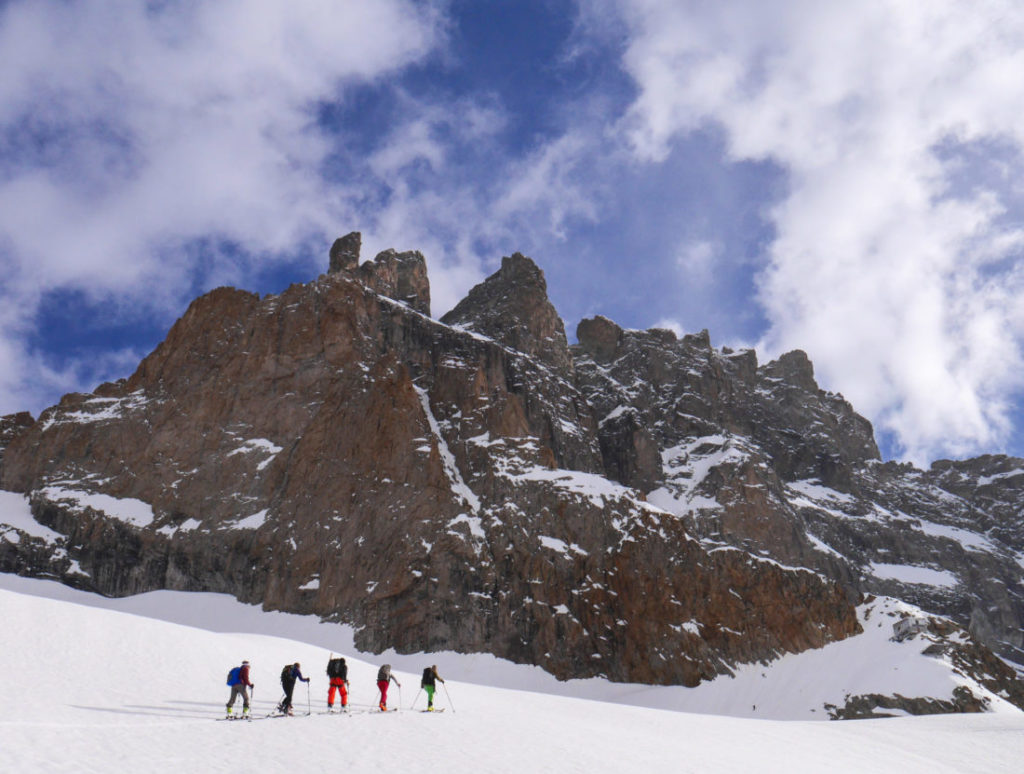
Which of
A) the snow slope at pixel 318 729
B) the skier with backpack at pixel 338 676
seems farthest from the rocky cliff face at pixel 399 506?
the skier with backpack at pixel 338 676

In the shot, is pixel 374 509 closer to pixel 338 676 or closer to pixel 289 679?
pixel 338 676

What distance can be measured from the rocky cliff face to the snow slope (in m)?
49.6

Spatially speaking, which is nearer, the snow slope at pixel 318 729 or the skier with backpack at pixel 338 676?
the snow slope at pixel 318 729

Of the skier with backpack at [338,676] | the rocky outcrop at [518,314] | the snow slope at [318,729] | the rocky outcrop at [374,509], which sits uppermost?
the rocky outcrop at [518,314]

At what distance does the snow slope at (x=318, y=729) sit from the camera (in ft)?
47.5

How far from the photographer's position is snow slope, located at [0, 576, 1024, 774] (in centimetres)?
1447

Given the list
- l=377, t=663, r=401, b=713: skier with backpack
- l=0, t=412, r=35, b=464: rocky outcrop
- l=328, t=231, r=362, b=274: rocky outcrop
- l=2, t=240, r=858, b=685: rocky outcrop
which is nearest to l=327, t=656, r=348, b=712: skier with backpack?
l=377, t=663, r=401, b=713: skier with backpack

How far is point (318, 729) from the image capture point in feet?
59.8

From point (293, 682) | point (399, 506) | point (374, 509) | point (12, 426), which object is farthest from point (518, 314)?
point (293, 682)

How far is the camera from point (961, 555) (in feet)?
536

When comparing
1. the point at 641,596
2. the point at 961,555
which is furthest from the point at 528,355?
the point at 961,555

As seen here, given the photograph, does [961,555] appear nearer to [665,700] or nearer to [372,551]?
[665,700]

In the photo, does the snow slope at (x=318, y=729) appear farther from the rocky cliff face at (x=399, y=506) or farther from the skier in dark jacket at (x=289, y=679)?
the rocky cliff face at (x=399, y=506)

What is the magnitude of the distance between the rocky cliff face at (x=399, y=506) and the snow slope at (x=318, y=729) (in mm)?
49626
